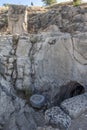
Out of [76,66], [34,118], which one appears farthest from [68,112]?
[76,66]

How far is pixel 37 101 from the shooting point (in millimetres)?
8961

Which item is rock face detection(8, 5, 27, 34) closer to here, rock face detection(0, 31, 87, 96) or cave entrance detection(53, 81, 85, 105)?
rock face detection(0, 31, 87, 96)

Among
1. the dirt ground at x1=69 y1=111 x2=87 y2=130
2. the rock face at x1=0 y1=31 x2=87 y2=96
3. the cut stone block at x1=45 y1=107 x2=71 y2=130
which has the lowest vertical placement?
the dirt ground at x1=69 y1=111 x2=87 y2=130

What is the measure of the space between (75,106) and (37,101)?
139cm

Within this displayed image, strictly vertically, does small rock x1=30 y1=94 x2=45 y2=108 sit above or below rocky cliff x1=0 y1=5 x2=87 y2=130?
below

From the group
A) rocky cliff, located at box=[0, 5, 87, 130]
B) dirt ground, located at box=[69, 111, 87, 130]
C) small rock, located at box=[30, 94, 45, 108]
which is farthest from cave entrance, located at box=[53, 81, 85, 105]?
dirt ground, located at box=[69, 111, 87, 130]

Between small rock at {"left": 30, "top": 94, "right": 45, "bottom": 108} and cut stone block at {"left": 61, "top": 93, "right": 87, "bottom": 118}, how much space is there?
103cm

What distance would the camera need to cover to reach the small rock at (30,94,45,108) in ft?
29.3

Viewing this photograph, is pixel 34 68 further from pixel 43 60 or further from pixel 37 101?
pixel 37 101

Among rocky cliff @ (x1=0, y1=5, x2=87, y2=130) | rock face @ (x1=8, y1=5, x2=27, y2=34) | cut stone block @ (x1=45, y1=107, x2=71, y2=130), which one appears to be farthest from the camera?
rock face @ (x1=8, y1=5, x2=27, y2=34)

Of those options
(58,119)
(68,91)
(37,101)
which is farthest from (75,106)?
(68,91)

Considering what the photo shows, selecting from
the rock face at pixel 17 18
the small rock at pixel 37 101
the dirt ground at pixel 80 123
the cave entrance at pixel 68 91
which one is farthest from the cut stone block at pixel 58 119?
the rock face at pixel 17 18

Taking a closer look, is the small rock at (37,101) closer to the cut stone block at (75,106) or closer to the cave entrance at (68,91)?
the cave entrance at (68,91)

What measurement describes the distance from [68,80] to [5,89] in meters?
1.93
